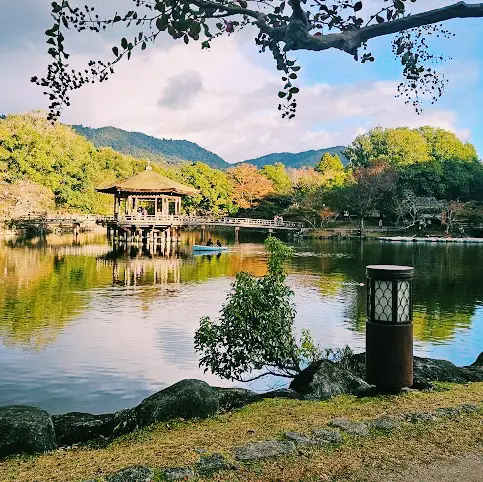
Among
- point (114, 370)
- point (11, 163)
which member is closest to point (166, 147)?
point (11, 163)

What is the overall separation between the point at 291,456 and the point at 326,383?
6.58 ft

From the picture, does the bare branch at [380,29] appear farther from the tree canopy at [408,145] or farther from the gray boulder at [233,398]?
the tree canopy at [408,145]

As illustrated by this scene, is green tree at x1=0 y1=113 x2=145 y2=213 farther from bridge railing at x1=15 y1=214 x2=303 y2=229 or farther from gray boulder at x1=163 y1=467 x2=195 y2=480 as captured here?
gray boulder at x1=163 y1=467 x2=195 y2=480

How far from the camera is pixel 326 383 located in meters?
4.67

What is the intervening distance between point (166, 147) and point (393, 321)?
563 ft

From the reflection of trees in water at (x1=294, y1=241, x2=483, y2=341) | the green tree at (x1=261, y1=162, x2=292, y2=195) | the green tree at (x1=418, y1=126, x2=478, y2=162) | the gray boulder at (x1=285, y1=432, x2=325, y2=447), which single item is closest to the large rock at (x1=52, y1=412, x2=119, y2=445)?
the gray boulder at (x1=285, y1=432, x2=325, y2=447)

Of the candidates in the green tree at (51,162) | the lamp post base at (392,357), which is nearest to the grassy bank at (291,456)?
the lamp post base at (392,357)

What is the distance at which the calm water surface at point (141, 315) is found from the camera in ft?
25.6

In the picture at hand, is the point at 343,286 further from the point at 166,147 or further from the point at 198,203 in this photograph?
the point at 166,147

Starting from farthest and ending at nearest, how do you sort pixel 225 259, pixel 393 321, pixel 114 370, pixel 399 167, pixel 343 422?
pixel 399 167
pixel 225 259
pixel 114 370
pixel 393 321
pixel 343 422

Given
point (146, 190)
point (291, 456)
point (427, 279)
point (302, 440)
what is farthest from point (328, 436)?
point (146, 190)

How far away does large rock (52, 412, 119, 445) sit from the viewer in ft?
12.8

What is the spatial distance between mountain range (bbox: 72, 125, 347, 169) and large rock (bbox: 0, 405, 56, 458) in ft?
471

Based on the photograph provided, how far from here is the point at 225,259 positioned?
85.3 feet
